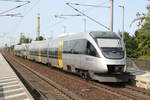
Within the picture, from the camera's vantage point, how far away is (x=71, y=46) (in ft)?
78.7

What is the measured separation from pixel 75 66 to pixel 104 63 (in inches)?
196

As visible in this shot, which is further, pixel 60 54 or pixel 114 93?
pixel 60 54

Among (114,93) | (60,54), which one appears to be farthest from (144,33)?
(114,93)

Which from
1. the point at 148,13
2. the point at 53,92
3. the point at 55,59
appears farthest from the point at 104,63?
the point at 148,13

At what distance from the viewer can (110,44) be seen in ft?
61.1

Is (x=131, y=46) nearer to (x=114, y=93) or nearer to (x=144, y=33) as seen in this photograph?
(x=144, y=33)

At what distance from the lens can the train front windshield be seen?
17969 mm

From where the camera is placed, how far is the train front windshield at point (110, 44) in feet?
59.0

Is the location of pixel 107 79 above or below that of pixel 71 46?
below

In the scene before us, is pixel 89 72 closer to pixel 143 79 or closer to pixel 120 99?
pixel 143 79

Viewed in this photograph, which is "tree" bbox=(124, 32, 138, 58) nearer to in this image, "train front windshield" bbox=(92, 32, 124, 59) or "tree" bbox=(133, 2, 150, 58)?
"tree" bbox=(133, 2, 150, 58)

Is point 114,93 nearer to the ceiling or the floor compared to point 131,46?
nearer to the floor

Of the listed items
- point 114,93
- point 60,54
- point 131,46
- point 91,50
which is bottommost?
point 114,93

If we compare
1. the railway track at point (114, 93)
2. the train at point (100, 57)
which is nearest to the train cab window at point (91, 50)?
the train at point (100, 57)
